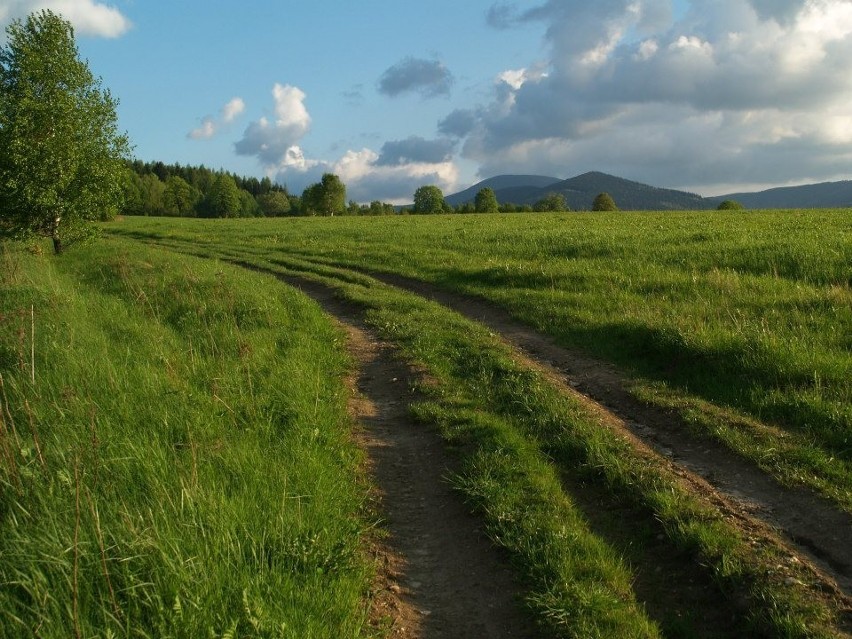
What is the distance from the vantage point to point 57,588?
12.5 ft

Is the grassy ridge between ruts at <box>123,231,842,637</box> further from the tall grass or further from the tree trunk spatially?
the tree trunk

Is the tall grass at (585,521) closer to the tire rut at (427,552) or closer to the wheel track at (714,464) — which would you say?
the tire rut at (427,552)

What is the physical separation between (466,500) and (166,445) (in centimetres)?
281

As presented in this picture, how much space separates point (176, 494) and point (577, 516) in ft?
10.7

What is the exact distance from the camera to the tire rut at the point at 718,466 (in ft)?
16.5

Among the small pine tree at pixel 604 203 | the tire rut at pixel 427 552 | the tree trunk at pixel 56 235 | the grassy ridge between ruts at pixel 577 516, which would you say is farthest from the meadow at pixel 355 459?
the small pine tree at pixel 604 203

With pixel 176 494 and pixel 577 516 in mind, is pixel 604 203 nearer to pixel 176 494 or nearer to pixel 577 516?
pixel 577 516

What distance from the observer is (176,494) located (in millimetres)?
4977

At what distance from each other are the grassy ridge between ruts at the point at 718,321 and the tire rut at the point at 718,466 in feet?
0.59

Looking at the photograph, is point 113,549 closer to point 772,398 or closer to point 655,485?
point 655,485

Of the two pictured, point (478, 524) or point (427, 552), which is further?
point (478, 524)

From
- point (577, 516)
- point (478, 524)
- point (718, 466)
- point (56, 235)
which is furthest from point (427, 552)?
point (56, 235)

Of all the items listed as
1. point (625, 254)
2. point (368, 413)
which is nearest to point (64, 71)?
point (625, 254)

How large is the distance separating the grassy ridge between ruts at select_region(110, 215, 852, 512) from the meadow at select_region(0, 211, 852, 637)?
0.05 meters
